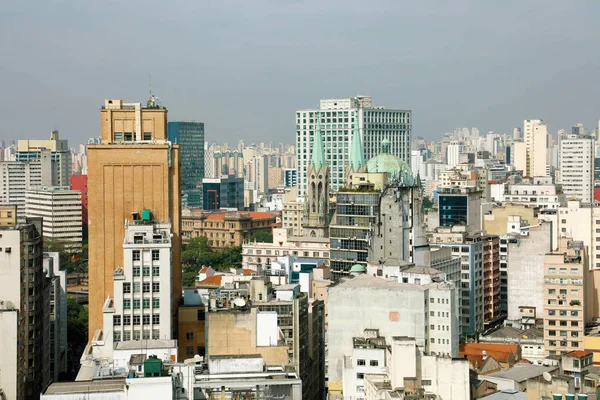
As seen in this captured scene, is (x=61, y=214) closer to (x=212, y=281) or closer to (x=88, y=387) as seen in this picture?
(x=212, y=281)

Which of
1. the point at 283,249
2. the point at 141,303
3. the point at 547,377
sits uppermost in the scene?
the point at 141,303

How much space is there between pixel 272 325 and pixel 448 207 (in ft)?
174

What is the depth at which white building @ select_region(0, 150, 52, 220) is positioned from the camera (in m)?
158

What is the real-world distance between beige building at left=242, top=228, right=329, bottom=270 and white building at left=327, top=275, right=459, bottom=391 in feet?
132

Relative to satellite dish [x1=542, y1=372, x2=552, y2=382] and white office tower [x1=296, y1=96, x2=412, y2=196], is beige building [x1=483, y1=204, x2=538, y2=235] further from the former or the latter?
white office tower [x1=296, y1=96, x2=412, y2=196]

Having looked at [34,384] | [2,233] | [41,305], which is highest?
[2,233]

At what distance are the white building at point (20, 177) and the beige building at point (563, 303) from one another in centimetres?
10704

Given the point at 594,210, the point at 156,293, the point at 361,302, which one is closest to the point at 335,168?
→ the point at 594,210

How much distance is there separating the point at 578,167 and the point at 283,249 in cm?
6658

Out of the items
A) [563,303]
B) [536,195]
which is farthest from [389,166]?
[563,303]

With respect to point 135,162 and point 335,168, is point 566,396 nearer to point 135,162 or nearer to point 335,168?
point 135,162

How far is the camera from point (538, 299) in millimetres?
74188

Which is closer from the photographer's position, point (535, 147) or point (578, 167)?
point (578, 167)

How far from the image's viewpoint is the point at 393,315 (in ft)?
178
